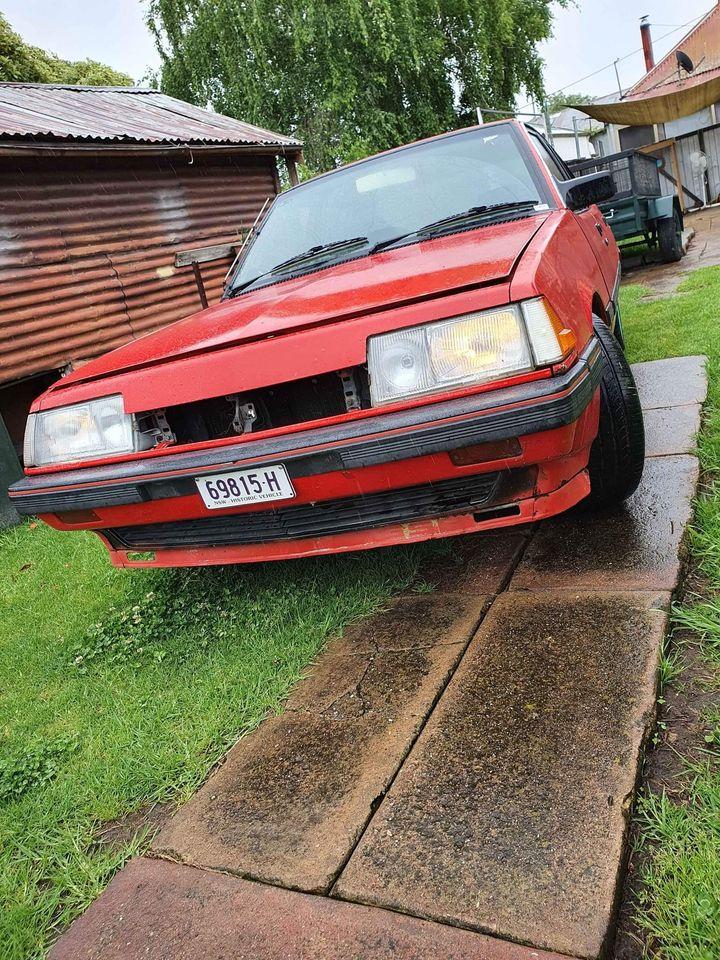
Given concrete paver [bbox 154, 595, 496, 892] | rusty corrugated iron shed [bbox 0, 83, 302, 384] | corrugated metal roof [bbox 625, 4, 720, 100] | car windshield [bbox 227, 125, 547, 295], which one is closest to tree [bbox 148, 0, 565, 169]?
corrugated metal roof [bbox 625, 4, 720, 100]

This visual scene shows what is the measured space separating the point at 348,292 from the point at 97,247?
613cm

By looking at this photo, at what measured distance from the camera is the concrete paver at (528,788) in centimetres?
132

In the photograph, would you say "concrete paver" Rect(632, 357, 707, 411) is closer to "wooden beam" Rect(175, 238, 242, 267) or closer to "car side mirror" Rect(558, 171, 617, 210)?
"car side mirror" Rect(558, 171, 617, 210)

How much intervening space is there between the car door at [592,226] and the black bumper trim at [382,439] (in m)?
1.45

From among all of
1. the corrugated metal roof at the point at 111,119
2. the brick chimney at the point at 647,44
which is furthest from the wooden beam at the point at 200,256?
the brick chimney at the point at 647,44

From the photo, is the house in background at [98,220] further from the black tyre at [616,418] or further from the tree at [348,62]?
the tree at [348,62]

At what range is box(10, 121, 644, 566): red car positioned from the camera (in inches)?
73.0

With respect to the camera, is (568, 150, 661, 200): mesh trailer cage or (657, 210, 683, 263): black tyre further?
(657, 210, 683, 263): black tyre

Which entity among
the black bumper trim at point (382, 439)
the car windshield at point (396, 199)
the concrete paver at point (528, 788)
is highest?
the car windshield at point (396, 199)

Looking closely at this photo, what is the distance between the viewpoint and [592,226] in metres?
3.73

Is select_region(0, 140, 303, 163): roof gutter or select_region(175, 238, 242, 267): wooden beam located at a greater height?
select_region(0, 140, 303, 163): roof gutter

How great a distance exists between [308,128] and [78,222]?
13.3 meters

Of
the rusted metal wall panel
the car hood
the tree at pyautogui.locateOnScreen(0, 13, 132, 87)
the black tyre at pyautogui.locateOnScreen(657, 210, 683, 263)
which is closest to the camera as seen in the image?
the car hood

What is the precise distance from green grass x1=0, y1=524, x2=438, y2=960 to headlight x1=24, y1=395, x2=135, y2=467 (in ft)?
2.59
